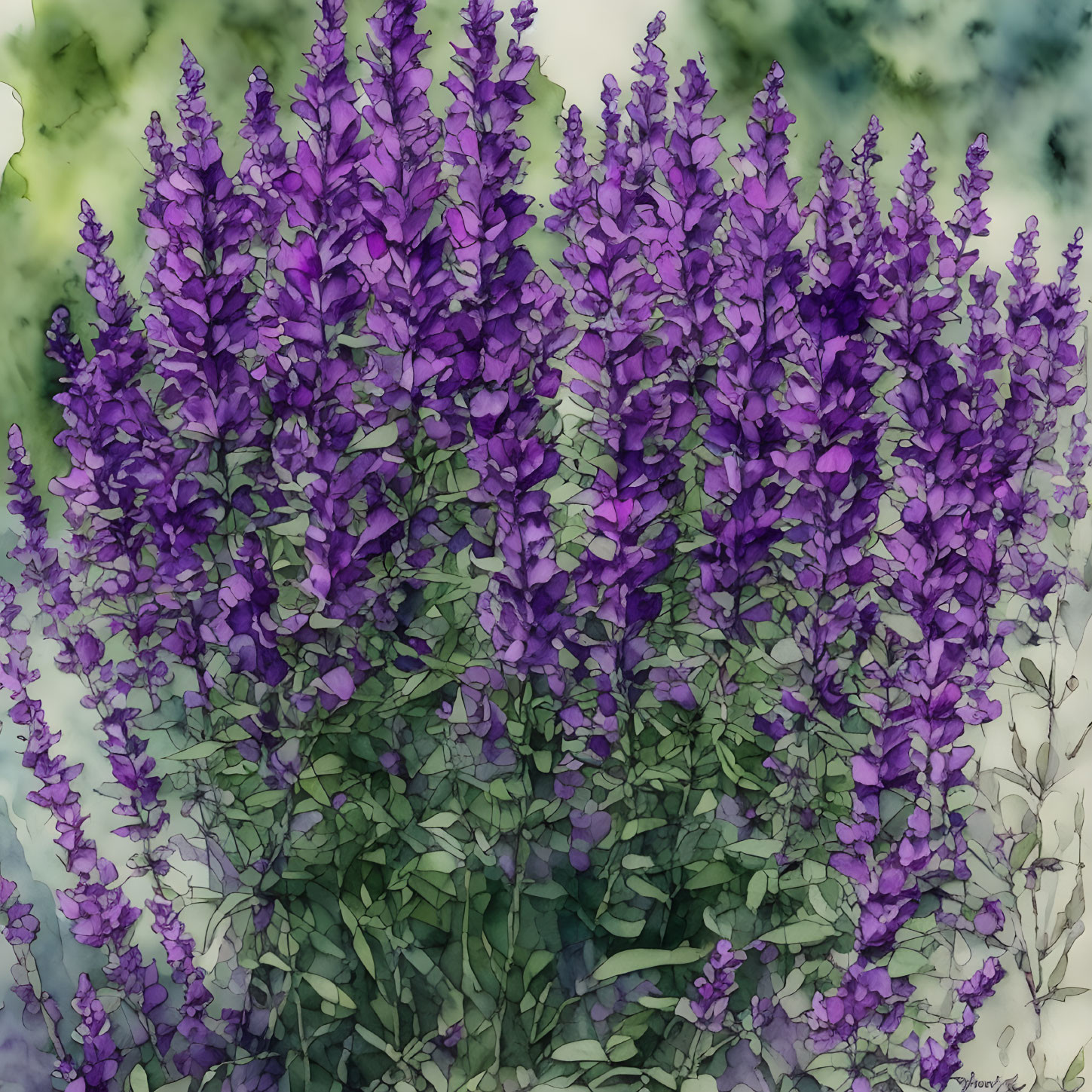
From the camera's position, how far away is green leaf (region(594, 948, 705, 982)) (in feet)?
6.06

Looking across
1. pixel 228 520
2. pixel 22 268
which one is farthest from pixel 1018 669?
pixel 22 268

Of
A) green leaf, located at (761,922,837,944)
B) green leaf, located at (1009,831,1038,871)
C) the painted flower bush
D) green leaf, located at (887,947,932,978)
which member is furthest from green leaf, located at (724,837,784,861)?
green leaf, located at (1009,831,1038,871)

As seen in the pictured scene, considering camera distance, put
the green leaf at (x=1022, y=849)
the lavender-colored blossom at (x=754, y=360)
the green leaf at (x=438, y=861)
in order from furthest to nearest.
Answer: the green leaf at (x=1022, y=849) < the green leaf at (x=438, y=861) < the lavender-colored blossom at (x=754, y=360)

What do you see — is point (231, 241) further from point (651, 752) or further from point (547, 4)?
point (651, 752)

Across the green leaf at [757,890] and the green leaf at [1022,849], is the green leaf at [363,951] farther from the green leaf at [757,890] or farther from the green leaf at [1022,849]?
the green leaf at [1022,849]

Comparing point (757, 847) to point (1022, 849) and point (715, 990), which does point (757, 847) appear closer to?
point (715, 990)

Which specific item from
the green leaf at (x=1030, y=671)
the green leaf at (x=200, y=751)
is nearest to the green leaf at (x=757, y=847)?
the green leaf at (x=1030, y=671)

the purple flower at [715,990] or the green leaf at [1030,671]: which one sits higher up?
the green leaf at [1030,671]

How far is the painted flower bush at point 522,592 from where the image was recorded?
172 cm
